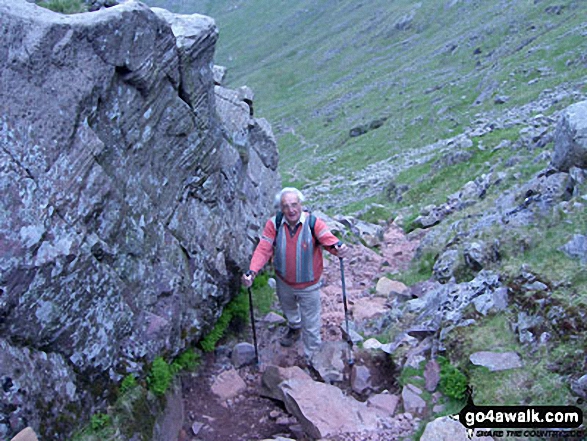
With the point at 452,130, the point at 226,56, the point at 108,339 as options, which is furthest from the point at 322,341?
the point at 226,56

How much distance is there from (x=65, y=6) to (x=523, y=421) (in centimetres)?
924

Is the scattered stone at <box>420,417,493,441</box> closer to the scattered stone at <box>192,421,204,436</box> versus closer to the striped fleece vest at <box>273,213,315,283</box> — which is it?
the striped fleece vest at <box>273,213,315,283</box>

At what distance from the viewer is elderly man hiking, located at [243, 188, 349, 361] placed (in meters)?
9.32

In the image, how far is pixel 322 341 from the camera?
1081 cm

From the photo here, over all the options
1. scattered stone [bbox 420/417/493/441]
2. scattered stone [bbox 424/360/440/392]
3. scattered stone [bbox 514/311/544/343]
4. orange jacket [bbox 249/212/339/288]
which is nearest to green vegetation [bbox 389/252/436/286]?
orange jacket [bbox 249/212/339/288]

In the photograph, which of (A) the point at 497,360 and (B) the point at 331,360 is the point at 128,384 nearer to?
(B) the point at 331,360

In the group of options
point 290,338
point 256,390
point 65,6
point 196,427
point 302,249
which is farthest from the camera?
point 290,338

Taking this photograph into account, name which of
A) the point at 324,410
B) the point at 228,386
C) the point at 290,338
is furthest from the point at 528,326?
the point at 228,386

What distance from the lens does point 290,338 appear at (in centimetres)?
1097

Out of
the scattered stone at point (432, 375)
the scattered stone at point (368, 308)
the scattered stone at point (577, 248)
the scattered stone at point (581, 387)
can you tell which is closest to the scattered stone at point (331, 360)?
the scattered stone at point (432, 375)

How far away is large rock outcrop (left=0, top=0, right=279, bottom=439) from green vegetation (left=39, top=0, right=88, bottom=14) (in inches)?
46.7

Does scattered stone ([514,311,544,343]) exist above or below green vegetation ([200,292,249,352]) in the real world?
below

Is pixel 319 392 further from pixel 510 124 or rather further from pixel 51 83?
pixel 510 124

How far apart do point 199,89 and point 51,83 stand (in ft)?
12.1
